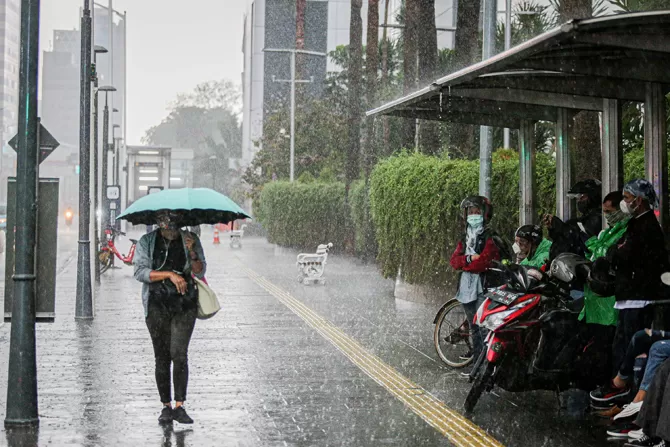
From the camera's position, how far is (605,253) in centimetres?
866

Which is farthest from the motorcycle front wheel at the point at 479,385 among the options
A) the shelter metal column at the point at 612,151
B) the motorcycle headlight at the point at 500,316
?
the shelter metal column at the point at 612,151

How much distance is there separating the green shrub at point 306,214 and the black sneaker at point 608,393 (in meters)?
29.1

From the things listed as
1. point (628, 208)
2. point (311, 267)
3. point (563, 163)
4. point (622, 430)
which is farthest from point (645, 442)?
point (311, 267)

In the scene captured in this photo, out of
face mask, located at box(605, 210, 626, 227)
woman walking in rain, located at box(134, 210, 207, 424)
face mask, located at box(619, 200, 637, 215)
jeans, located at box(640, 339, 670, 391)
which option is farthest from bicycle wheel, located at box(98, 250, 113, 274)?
A: jeans, located at box(640, 339, 670, 391)

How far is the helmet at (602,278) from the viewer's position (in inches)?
327

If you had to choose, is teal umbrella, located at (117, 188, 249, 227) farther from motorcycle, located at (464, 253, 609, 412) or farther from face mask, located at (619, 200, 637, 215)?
face mask, located at (619, 200, 637, 215)

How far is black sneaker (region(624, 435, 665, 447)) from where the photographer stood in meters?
7.61

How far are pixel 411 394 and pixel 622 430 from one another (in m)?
2.24

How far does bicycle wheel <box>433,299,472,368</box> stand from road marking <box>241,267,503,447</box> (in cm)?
60

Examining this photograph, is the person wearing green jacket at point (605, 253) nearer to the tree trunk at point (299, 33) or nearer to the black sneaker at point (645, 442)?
the black sneaker at point (645, 442)

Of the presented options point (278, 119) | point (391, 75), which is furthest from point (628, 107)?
point (278, 119)

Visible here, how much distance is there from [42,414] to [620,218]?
473 cm

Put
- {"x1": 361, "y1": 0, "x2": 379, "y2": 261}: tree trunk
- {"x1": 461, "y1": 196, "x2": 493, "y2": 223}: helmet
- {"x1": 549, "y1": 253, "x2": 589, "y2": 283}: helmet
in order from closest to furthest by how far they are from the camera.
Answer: {"x1": 549, "y1": 253, "x2": 589, "y2": 283}: helmet < {"x1": 461, "y1": 196, "x2": 493, "y2": 223}: helmet < {"x1": 361, "y1": 0, "x2": 379, "y2": 261}: tree trunk

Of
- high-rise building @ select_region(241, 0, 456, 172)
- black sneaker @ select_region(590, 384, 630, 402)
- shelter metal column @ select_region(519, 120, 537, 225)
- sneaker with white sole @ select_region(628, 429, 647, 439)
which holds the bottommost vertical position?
sneaker with white sole @ select_region(628, 429, 647, 439)
